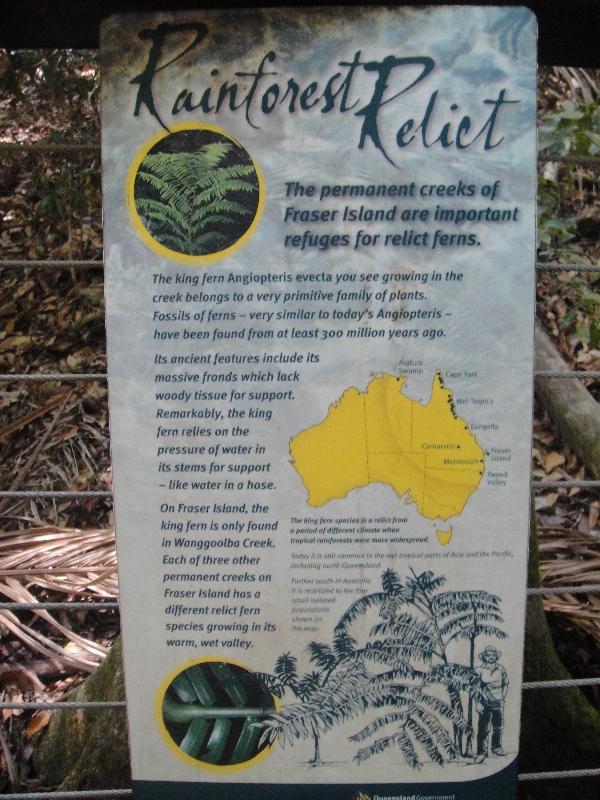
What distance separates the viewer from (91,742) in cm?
167

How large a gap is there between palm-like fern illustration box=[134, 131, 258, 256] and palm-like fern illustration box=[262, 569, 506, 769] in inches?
24.9

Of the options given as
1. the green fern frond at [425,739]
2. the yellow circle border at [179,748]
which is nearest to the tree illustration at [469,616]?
the green fern frond at [425,739]

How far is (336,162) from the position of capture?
1135 mm

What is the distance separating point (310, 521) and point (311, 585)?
108mm

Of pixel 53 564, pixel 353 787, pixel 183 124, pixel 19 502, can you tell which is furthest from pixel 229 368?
pixel 19 502

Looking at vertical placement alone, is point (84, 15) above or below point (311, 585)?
above

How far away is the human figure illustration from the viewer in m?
1.23

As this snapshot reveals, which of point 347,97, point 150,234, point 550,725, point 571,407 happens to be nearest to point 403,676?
point 550,725

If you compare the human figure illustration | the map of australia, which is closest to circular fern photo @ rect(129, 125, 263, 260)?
the map of australia

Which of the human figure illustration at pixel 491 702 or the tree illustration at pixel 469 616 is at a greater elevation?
the tree illustration at pixel 469 616

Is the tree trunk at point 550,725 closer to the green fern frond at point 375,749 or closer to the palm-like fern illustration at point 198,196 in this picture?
the green fern frond at point 375,749

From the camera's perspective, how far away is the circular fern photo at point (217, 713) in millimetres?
1238

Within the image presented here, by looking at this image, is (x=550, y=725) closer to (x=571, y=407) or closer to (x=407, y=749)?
(x=407, y=749)

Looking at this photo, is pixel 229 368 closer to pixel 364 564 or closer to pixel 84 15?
pixel 364 564
